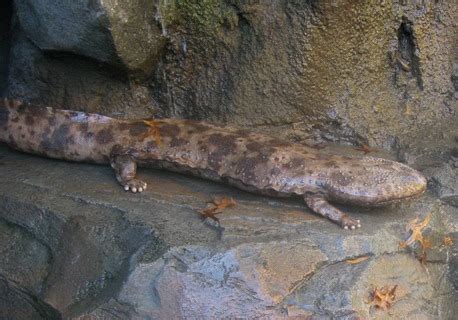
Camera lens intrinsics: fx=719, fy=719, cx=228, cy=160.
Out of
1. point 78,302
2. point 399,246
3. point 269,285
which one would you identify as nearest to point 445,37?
point 399,246

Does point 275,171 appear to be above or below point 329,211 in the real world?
above

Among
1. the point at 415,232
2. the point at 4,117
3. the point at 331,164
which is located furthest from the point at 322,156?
the point at 4,117

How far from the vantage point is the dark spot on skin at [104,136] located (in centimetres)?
611

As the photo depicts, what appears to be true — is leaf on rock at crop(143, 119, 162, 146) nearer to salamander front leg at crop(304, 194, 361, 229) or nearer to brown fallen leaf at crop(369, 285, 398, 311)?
salamander front leg at crop(304, 194, 361, 229)

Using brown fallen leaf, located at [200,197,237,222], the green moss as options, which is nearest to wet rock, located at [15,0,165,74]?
the green moss

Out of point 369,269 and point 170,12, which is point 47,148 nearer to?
point 170,12

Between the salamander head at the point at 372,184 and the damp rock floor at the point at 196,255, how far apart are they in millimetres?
166

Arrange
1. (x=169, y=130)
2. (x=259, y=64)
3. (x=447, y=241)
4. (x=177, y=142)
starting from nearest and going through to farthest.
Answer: (x=447, y=241) → (x=177, y=142) → (x=169, y=130) → (x=259, y=64)

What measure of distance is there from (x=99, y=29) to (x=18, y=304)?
7.25 ft

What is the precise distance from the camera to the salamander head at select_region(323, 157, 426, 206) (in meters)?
5.50

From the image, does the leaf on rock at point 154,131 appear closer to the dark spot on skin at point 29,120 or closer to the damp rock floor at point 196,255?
the damp rock floor at point 196,255

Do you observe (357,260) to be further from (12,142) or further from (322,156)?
(12,142)

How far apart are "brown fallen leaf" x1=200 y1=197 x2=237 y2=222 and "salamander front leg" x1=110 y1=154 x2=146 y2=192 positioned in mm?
630

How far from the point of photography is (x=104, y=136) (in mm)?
6125
